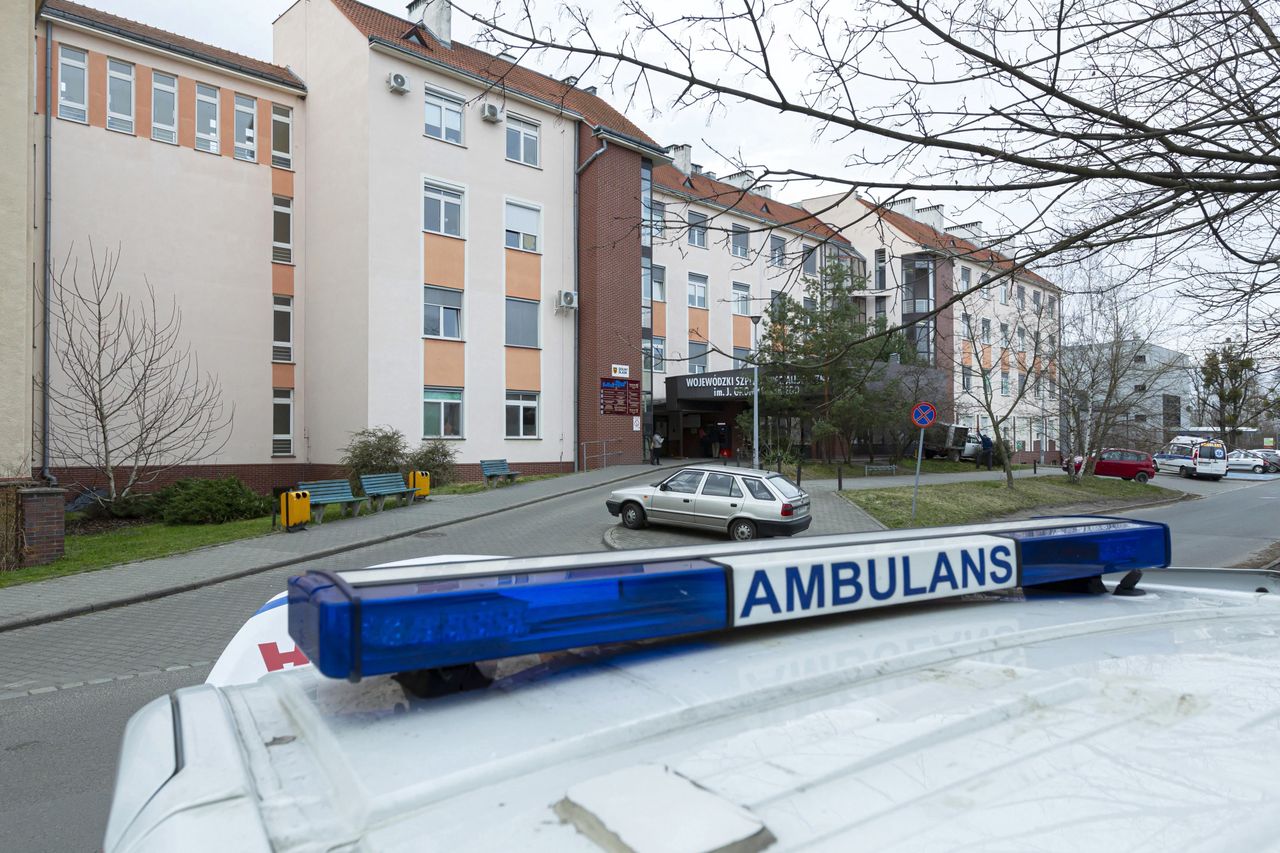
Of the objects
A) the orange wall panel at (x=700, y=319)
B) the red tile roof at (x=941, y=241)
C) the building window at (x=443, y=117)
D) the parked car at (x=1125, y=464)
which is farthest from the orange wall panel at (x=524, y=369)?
the parked car at (x=1125, y=464)

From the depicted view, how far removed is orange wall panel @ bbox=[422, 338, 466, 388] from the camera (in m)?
26.0

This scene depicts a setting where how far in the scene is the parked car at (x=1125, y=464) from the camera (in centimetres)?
3769

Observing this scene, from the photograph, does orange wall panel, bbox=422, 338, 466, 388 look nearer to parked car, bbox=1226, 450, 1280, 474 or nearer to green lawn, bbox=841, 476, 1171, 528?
green lawn, bbox=841, 476, 1171, 528

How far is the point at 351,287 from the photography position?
83.1ft

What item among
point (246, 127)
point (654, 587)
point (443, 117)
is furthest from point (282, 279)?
point (654, 587)

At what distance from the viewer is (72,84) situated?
22969mm

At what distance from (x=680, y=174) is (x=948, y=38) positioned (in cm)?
3800

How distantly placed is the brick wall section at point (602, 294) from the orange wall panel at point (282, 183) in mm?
10446

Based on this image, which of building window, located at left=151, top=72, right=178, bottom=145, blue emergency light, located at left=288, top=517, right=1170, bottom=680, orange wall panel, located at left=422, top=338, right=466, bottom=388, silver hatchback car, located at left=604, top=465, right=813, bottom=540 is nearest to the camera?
blue emergency light, located at left=288, top=517, right=1170, bottom=680

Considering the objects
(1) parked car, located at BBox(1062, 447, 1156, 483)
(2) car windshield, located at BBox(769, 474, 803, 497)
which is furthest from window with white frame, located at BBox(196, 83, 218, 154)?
(1) parked car, located at BBox(1062, 447, 1156, 483)

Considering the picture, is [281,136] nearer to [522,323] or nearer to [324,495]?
[522,323]

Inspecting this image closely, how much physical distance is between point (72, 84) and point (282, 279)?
25.6 ft

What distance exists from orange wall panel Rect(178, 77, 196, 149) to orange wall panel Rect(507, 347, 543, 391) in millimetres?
12053

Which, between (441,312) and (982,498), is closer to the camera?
(982,498)
